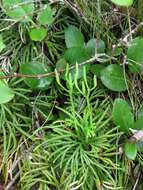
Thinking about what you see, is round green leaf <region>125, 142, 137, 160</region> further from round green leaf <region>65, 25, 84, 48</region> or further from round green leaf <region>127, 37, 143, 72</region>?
round green leaf <region>65, 25, 84, 48</region>

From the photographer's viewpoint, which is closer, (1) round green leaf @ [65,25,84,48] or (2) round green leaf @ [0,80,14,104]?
(2) round green leaf @ [0,80,14,104]

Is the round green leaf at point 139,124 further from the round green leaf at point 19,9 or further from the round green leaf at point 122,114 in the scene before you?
the round green leaf at point 19,9

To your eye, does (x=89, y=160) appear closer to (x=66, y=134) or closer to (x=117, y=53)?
(x=66, y=134)

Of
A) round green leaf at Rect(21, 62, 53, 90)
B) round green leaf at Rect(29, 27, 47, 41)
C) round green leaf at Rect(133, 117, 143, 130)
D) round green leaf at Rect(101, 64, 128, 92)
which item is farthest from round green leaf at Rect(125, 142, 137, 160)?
round green leaf at Rect(29, 27, 47, 41)

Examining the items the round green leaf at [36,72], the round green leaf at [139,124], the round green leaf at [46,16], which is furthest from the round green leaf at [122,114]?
the round green leaf at [46,16]

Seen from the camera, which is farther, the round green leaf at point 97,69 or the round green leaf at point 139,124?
the round green leaf at point 97,69
